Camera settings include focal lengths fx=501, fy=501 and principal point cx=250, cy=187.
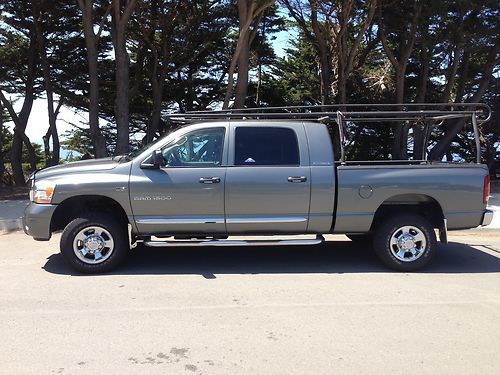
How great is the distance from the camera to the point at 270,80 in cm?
2636

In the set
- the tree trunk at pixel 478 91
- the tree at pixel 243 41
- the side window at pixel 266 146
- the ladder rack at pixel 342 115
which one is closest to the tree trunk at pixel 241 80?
the tree at pixel 243 41

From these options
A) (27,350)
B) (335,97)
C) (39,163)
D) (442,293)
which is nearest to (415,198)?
(442,293)

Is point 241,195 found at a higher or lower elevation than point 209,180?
lower

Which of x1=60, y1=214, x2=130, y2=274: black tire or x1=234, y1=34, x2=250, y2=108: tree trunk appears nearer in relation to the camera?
x1=60, y1=214, x2=130, y2=274: black tire

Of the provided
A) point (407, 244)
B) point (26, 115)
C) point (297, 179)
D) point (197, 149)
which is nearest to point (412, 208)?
point (407, 244)

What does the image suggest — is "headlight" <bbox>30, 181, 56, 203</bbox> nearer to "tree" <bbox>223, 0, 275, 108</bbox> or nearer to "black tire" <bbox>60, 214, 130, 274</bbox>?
"black tire" <bbox>60, 214, 130, 274</bbox>

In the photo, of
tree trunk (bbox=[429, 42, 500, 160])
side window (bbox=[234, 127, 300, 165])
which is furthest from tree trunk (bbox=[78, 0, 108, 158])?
tree trunk (bbox=[429, 42, 500, 160])

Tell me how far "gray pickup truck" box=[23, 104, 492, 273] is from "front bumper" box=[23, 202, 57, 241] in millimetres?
12

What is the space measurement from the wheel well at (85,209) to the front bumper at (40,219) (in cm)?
15

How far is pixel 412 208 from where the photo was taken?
268 inches

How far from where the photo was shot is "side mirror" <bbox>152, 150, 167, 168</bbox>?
611 cm

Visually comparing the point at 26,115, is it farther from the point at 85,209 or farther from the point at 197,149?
the point at 197,149

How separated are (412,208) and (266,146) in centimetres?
218

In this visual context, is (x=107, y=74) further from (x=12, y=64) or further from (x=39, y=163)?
(x=39, y=163)
